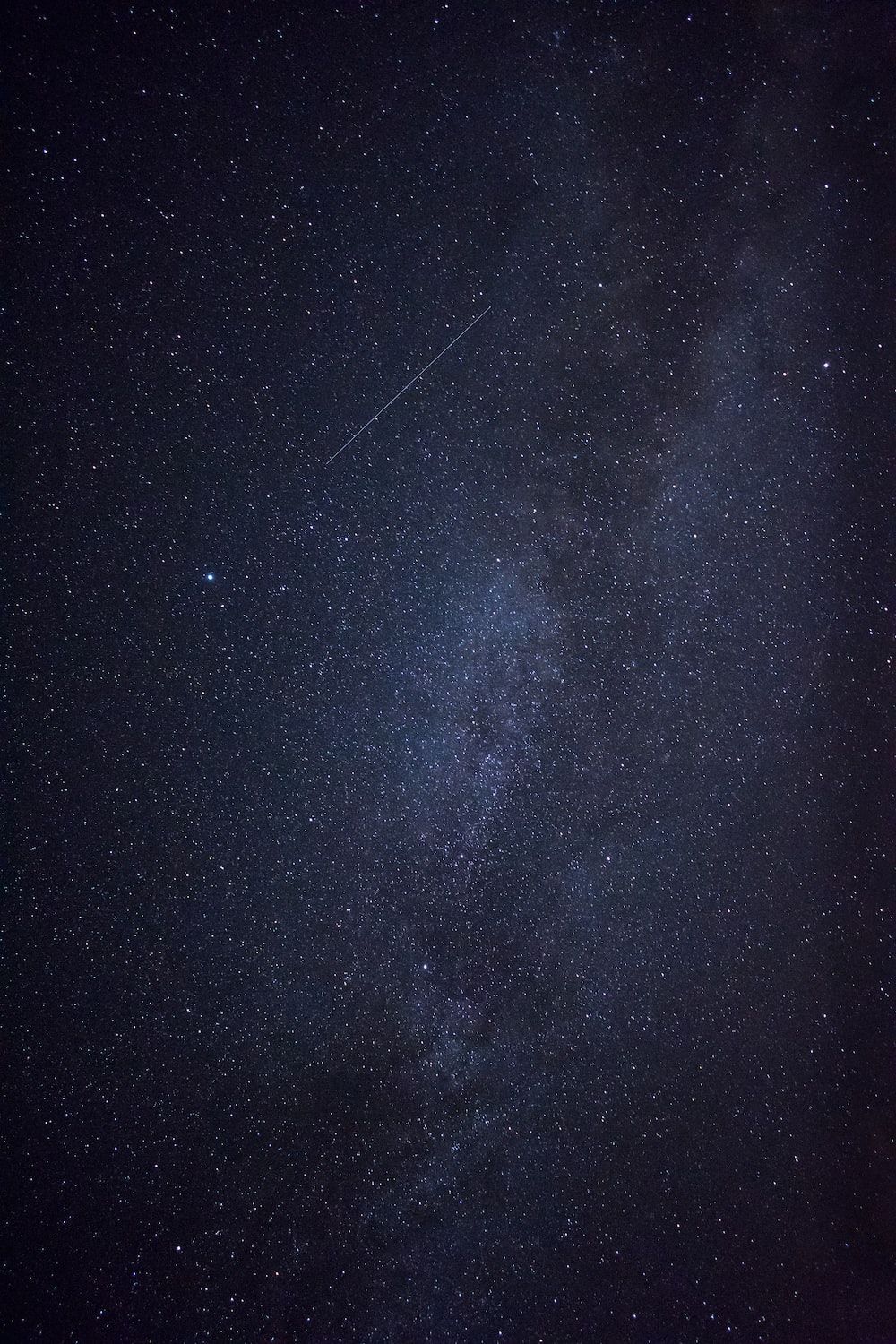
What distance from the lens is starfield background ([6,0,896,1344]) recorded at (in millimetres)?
797

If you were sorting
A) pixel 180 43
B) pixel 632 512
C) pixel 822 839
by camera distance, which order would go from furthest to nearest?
Answer: pixel 822 839 → pixel 632 512 → pixel 180 43

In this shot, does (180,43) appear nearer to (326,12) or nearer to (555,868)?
(326,12)

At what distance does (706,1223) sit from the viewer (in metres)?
1.04

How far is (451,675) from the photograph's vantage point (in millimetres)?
914

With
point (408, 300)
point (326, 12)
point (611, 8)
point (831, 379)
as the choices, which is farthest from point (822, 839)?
point (326, 12)

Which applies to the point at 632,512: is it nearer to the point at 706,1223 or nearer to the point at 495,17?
the point at 495,17

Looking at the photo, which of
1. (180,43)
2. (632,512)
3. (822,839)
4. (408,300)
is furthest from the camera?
(822,839)

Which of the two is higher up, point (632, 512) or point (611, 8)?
point (611, 8)

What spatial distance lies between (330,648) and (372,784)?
201 millimetres

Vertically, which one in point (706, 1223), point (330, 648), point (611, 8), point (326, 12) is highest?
point (326, 12)

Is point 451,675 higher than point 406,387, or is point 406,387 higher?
point 406,387

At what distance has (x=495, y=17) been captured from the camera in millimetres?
832

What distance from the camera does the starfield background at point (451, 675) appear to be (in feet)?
2.62

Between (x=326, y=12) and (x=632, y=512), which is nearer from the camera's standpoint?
(x=326, y=12)
